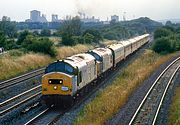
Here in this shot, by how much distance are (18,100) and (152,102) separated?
365 inches

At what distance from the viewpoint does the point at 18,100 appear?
26.9 m

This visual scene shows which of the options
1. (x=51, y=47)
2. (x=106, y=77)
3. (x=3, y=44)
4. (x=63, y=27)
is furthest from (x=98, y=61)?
(x=63, y=27)

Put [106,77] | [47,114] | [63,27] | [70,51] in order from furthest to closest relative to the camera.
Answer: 1. [63,27]
2. [70,51]
3. [106,77]
4. [47,114]

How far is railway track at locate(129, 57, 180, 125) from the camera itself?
826 inches

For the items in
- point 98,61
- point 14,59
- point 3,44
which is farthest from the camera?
point 3,44

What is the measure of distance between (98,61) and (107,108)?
35.0ft

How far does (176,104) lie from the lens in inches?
973

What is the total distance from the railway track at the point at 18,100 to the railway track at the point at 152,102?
776 cm

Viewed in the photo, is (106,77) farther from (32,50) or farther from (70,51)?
(70,51)

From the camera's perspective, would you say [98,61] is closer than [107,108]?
No

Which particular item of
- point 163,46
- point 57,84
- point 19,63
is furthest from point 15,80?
point 163,46

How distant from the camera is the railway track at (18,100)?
78.9 ft

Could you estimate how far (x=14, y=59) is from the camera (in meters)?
45.2

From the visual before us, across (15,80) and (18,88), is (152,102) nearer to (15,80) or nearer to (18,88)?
(18,88)
